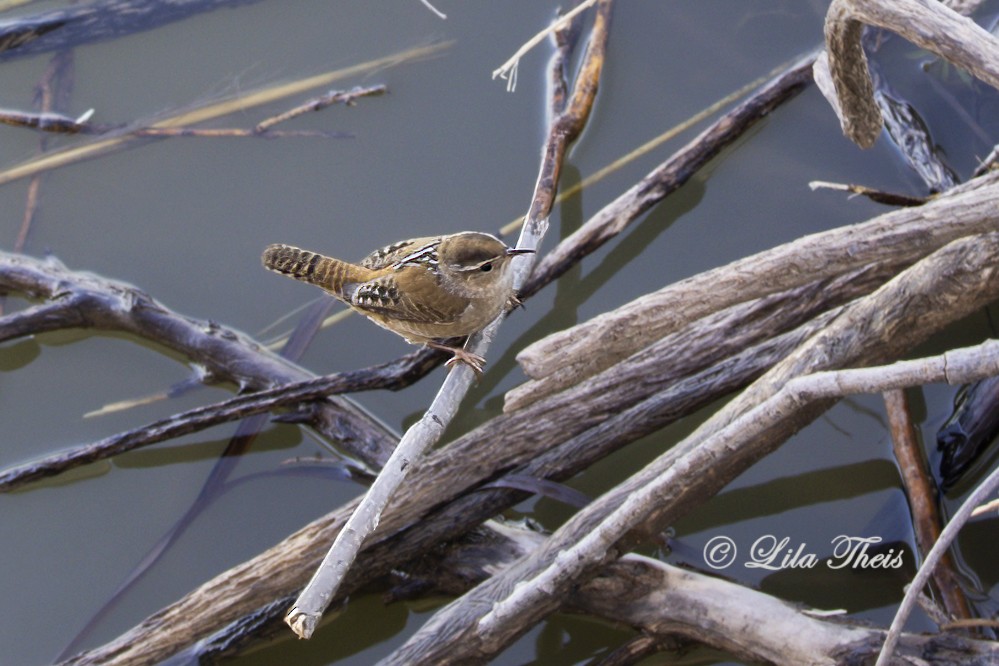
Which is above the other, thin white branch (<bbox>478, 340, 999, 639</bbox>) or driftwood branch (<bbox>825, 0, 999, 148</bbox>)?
driftwood branch (<bbox>825, 0, 999, 148</bbox>)

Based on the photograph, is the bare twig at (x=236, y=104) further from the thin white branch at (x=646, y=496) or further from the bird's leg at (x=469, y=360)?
the thin white branch at (x=646, y=496)

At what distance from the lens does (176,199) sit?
17.7 feet

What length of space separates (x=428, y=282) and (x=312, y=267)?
54cm

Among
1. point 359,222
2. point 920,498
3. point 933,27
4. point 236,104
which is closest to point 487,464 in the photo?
point 920,498

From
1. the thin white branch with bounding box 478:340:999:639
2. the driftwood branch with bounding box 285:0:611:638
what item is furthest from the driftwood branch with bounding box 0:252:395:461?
the thin white branch with bounding box 478:340:999:639

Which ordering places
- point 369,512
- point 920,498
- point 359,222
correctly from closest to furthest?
point 369,512
point 920,498
point 359,222

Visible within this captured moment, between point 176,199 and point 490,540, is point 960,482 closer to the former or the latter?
point 490,540

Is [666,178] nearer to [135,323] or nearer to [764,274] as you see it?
[764,274]

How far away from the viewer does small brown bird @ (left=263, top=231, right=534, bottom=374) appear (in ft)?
12.7

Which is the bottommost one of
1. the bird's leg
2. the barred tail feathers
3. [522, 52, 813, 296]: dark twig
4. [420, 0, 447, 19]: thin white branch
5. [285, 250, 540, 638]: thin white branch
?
[285, 250, 540, 638]: thin white branch

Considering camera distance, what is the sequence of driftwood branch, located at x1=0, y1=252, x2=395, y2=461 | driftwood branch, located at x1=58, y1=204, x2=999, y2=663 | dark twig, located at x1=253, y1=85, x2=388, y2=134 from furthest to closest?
dark twig, located at x1=253, y1=85, x2=388, y2=134 < driftwood branch, located at x1=0, y1=252, x2=395, y2=461 < driftwood branch, located at x1=58, y1=204, x2=999, y2=663

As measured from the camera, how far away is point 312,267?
4172 millimetres

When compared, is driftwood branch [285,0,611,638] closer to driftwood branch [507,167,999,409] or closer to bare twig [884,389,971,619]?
driftwood branch [507,167,999,409]

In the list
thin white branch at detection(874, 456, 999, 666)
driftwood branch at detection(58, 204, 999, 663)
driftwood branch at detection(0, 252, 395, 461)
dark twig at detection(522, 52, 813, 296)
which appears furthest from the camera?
driftwood branch at detection(0, 252, 395, 461)
